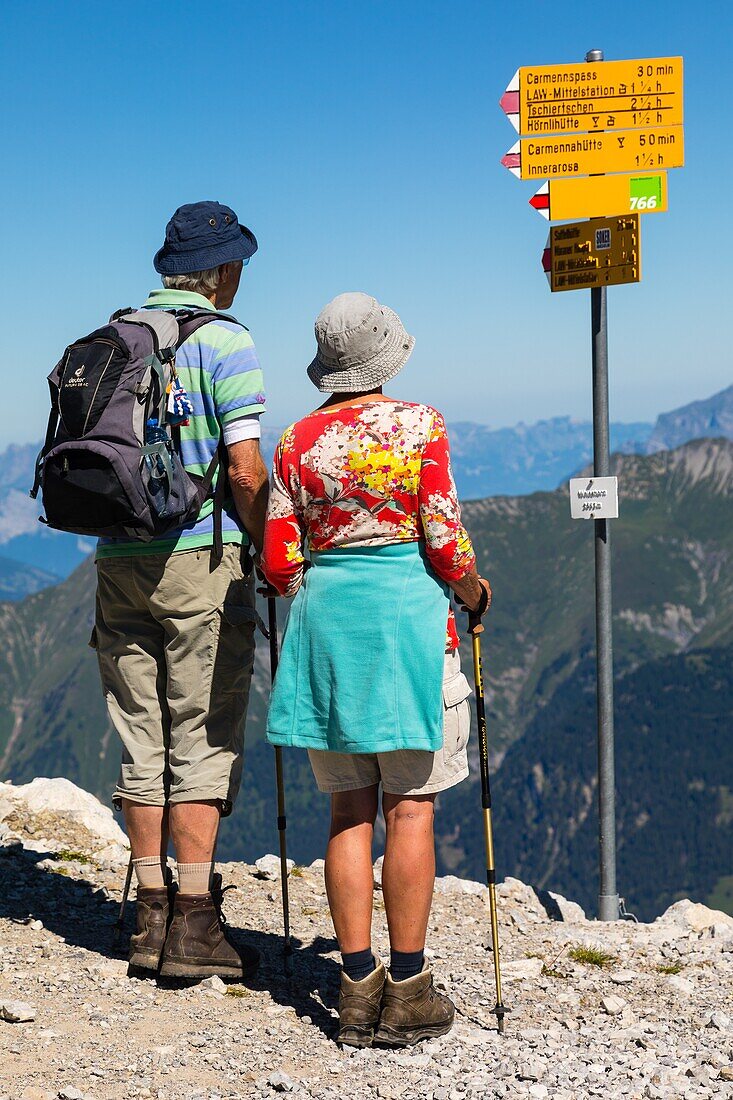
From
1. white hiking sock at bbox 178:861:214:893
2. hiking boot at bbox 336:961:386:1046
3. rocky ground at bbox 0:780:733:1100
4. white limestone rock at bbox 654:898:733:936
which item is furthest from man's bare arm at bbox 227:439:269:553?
white limestone rock at bbox 654:898:733:936

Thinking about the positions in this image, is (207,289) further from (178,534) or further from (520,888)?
(520,888)

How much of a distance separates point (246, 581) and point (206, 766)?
1037mm

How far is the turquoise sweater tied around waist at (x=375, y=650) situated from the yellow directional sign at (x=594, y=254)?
14.0 ft

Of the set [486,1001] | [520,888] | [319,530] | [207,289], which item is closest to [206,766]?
[319,530]

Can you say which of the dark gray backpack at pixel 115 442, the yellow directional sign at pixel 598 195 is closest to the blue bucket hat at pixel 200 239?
the dark gray backpack at pixel 115 442

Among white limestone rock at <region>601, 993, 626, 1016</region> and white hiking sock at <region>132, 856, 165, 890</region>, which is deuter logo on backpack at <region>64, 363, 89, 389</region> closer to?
white hiking sock at <region>132, 856, 165, 890</region>

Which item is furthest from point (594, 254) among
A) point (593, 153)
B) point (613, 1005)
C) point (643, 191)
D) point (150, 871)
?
point (150, 871)

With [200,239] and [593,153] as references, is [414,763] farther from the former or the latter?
[593,153]

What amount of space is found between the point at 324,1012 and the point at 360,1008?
21.5 inches

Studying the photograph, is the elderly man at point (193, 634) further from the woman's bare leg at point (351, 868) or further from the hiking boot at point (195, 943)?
the woman's bare leg at point (351, 868)

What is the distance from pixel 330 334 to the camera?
220 inches

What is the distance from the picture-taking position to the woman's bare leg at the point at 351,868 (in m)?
5.80

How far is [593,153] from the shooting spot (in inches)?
351

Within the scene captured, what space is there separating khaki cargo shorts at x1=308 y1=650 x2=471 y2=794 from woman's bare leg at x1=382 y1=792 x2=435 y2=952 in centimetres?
9
